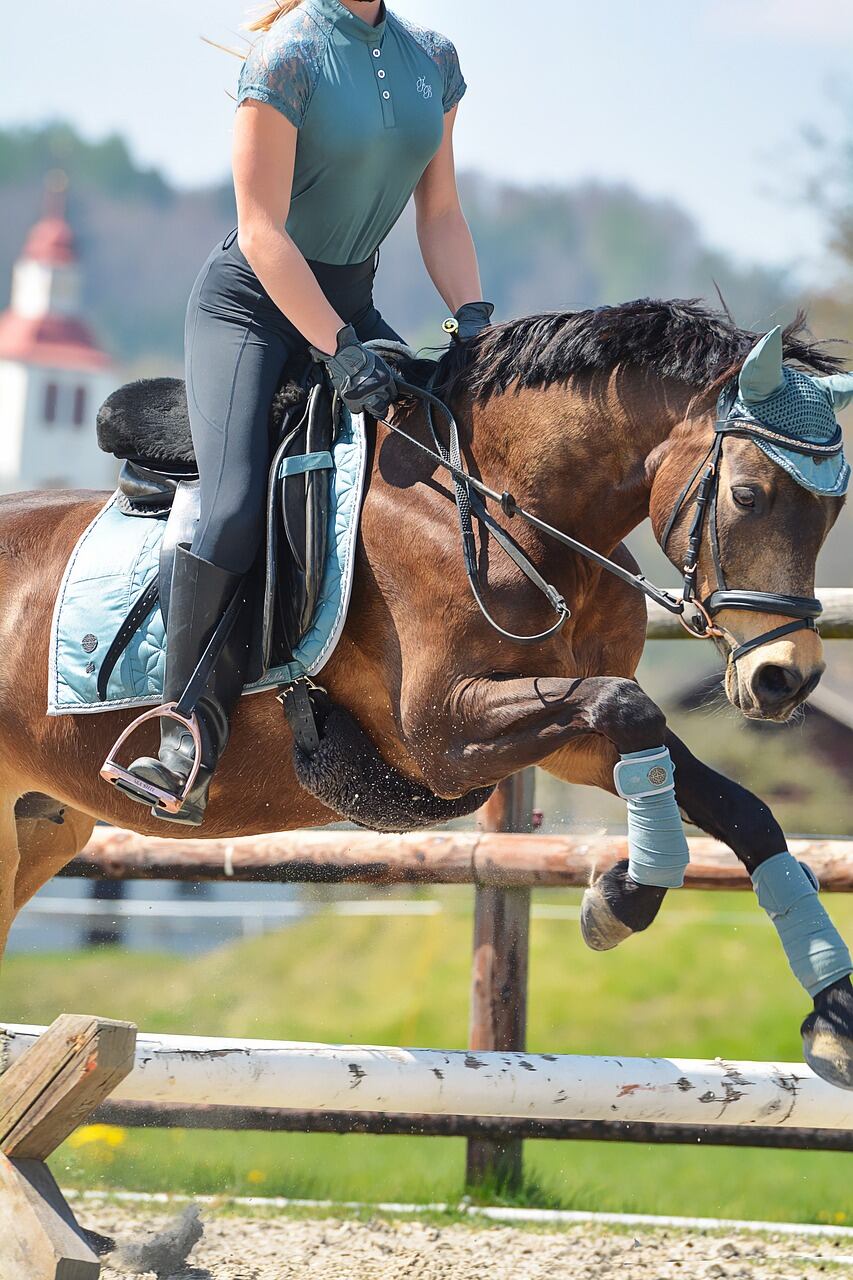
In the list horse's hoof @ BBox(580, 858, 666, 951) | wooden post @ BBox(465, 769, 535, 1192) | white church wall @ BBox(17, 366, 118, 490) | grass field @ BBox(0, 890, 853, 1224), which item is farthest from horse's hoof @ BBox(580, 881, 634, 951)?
white church wall @ BBox(17, 366, 118, 490)

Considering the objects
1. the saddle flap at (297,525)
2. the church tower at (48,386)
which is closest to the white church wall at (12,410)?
the church tower at (48,386)

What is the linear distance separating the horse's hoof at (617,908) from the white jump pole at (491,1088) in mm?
778

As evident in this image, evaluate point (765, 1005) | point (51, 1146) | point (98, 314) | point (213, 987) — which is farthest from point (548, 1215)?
point (98, 314)

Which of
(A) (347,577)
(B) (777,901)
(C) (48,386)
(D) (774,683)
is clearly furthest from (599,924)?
(C) (48,386)

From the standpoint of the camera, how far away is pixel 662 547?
3.16 metres

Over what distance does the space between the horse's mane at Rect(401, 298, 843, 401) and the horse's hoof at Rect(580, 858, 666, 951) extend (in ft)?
3.59

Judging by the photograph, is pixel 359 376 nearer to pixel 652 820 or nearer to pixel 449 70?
pixel 449 70

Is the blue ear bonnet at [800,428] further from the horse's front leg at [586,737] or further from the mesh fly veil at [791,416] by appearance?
the horse's front leg at [586,737]

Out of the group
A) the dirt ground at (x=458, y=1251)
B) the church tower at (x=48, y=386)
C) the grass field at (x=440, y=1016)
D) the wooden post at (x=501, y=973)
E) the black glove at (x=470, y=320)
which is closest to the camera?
the black glove at (x=470, y=320)

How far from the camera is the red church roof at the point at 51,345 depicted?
271 ft

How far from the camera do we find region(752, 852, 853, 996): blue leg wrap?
3.16m

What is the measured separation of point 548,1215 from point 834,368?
3.04m

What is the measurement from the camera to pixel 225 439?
11.5ft

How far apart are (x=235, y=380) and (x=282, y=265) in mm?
320
